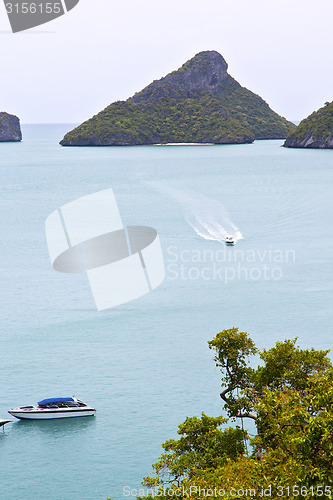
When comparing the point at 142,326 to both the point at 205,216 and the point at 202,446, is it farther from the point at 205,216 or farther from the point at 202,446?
the point at 205,216

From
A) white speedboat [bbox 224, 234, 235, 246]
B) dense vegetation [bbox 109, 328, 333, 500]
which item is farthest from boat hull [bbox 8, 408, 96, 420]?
white speedboat [bbox 224, 234, 235, 246]

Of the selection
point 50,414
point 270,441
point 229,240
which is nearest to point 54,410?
point 50,414

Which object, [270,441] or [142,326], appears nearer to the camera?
[270,441]

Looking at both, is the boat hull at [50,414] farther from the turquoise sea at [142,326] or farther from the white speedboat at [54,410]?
the turquoise sea at [142,326]

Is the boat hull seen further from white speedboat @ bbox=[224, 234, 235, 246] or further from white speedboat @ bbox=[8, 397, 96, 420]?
white speedboat @ bbox=[224, 234, 235, 246]

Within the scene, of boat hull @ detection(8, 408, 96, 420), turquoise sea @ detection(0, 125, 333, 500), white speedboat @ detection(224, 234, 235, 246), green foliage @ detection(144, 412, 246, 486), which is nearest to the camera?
green foliage @ detection(144, 412, 246, 486)

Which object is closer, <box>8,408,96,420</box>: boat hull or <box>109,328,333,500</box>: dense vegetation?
<box>109,328,333,500</box>: dense vegetation

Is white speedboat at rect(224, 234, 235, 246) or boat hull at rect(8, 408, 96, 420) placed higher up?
white speedboat at rect(224, 234, 235, 246)
